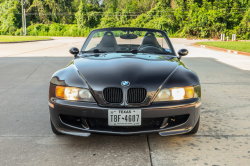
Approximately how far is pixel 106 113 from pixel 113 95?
0.20 m

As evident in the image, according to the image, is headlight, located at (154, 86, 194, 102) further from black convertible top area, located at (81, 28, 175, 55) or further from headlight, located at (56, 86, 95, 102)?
black convertible top area, located at (81, 28, 175, 55)

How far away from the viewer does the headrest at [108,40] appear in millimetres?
4328

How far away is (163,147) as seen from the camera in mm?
2982

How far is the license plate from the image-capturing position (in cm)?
266

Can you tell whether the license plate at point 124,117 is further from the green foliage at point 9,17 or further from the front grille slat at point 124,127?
the green foliage at point 9,17

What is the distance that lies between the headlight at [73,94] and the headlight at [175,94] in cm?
68

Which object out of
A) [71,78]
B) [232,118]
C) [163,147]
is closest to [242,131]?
[232,118]

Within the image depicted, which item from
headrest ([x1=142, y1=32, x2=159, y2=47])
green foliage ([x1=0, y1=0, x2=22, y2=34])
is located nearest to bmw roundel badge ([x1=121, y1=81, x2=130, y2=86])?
headrest ([x1=142, y1=32, x2=159, y2=47])

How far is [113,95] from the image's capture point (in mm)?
2748

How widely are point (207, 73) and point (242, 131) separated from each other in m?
5.12

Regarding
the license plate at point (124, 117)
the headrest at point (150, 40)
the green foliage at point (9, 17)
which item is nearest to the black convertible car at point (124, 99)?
the license plate at point (124, 117)

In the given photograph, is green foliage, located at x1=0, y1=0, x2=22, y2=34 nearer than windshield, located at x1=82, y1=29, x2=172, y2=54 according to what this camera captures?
No

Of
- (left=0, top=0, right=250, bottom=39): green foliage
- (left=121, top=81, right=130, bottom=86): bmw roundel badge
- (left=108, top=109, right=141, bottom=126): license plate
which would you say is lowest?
(left=108, top=109, right=141, bottom=126): license plate

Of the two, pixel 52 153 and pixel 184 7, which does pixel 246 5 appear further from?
pixel 52 153
